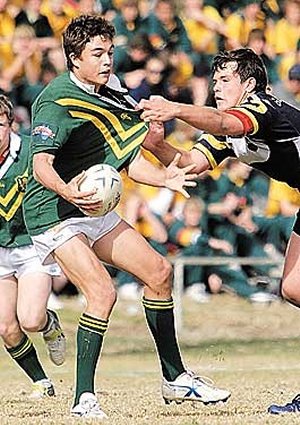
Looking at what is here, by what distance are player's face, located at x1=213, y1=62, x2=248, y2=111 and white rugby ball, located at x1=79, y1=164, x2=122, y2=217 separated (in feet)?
2.89

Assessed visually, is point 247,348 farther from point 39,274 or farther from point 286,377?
point 39,274

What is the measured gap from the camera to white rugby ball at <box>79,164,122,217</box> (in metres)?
7.41

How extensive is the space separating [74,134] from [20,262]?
1.66 m

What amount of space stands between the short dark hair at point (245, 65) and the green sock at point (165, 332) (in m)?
1.43

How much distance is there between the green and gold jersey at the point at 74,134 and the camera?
7.68 m

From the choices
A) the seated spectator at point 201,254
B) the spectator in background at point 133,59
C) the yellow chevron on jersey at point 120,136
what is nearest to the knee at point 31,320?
the yellow chevron on jersey at point 120,136

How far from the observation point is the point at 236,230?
15742 millimetres

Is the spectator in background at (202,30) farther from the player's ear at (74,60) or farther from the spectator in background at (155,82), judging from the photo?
the player's ear at (74,60)

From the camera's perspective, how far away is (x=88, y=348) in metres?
7.70

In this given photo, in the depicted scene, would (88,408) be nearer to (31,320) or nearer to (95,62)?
(31,320)

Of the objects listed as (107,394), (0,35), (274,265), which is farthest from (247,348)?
(0,35)

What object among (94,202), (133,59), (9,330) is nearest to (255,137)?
(94,202)

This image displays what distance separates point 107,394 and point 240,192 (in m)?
6.68

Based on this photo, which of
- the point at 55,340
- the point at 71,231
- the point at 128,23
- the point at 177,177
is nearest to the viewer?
the point at 177,177
